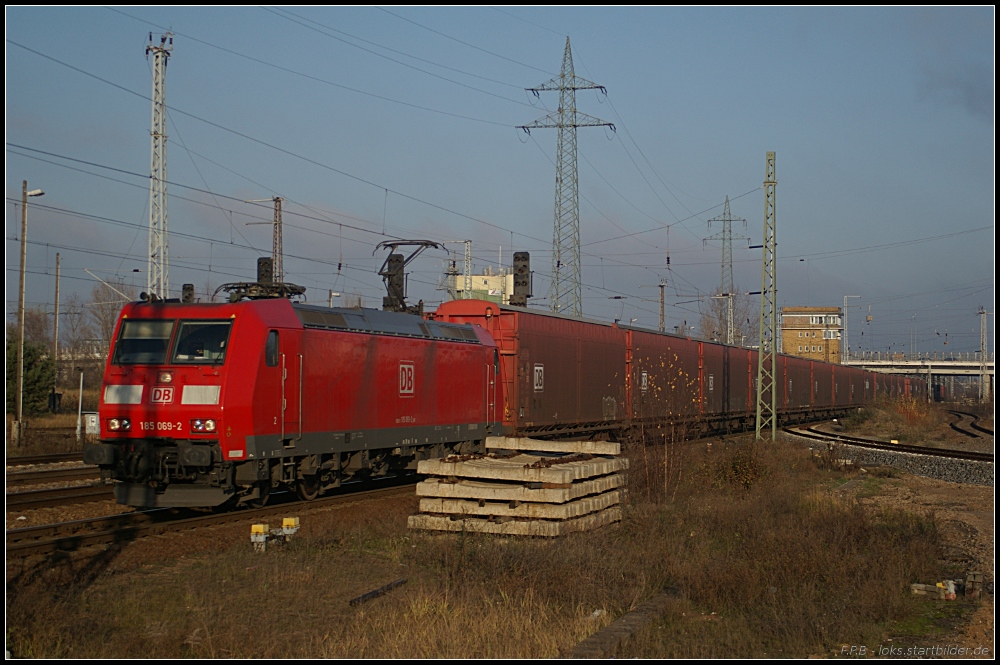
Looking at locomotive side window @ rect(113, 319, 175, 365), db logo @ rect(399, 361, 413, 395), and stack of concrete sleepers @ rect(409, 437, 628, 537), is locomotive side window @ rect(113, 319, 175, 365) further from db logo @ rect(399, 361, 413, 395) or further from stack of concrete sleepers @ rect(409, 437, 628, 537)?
db logo @ rect(399, 361, 413, 395)

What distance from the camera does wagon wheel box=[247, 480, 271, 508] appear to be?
14430 mm

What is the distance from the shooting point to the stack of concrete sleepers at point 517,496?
→ 1155 cm

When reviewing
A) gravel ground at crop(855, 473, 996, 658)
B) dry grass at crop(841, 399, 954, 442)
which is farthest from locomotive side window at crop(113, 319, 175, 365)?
dry grass at crop(841, 399, 954, 442)

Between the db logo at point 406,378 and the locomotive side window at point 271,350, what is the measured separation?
12.5 ft

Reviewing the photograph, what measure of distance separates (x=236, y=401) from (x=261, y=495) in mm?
2178

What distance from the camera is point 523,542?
1132 centimetres

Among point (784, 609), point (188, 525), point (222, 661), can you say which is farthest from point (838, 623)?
point (188, 525)

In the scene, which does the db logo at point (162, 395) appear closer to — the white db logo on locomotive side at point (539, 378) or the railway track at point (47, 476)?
the railway track at point (47, 476)

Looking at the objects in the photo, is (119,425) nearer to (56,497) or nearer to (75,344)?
(56,497)

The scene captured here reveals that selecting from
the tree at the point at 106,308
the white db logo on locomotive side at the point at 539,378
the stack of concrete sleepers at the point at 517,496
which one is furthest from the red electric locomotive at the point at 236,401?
the tree at the point at 106,308

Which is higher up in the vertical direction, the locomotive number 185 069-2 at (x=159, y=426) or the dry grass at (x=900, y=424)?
the locomotive number 185 069-2 at (x=159, y=426)

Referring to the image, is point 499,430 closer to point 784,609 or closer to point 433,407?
point 433,407

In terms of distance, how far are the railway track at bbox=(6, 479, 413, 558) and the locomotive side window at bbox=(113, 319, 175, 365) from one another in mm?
2478

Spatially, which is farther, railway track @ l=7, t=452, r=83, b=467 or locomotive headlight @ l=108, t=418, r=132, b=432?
railway track @ l=7, t=452, r=83, b=467
